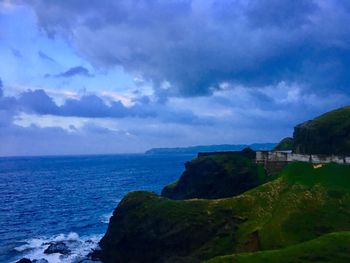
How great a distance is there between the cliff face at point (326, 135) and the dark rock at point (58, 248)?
39.6m

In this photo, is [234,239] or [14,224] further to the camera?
[14,224]

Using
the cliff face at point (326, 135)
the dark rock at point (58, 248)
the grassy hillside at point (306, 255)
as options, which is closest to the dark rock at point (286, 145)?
the cliff face at point (326, 135)

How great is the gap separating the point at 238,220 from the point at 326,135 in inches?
945

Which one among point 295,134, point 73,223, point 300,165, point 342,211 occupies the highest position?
point 295,134

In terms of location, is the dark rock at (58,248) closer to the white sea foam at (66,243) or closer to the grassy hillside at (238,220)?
the white sea foam at (66,243)

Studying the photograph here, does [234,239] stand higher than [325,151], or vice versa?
[325,151]

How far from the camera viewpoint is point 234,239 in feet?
158

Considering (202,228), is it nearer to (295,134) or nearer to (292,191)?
(292,191)

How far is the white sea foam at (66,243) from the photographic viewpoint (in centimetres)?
6122

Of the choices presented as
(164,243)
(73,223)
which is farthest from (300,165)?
(73,223)

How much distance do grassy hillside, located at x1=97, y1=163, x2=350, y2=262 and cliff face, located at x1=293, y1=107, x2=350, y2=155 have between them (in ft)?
19.3

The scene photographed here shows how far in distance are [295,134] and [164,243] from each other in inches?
1295

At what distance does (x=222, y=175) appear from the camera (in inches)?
2913

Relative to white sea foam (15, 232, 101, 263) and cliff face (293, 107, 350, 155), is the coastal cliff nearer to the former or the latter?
cliff face (293, 107, 350, 155)
